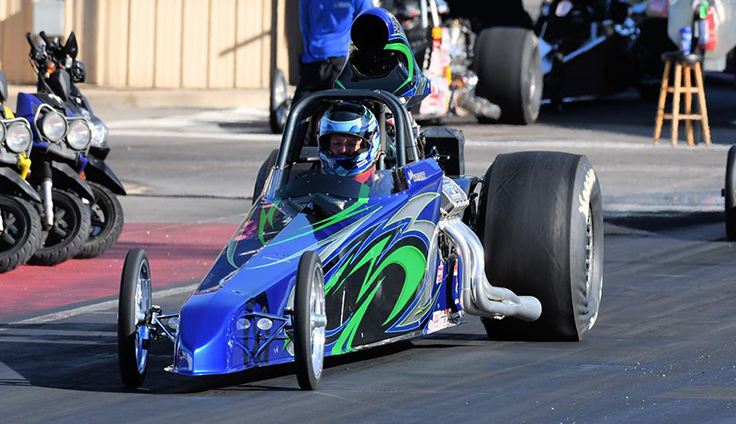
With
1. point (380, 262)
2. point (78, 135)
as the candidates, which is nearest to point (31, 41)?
point (78, 135)

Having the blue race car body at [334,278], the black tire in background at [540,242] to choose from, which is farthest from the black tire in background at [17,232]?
the black tire in background at [540,242]

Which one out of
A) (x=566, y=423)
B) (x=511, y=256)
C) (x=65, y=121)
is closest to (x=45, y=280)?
(x=65, y=121)

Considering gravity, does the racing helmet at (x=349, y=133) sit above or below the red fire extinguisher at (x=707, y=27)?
above

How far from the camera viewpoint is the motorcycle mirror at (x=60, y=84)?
1277 centimetres

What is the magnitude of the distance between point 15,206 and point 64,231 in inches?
28.0

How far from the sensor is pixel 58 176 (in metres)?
12.3

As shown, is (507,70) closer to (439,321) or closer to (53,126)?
(53,126)

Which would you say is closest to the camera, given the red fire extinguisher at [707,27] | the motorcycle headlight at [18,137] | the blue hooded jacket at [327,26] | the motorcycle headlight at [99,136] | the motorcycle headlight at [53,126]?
the motorcycle headlight at [18,137]

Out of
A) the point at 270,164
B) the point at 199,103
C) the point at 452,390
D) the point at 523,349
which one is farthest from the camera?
the point at 199,103

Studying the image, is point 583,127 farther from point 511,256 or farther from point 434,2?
point 511,256

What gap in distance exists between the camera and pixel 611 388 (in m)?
7.85

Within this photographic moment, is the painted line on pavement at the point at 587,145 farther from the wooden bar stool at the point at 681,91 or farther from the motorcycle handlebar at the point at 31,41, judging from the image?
the motorcycle handlebar at the point at 31,41

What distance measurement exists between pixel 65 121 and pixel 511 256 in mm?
4292

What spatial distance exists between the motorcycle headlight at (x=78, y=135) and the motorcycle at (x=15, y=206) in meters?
0.46
